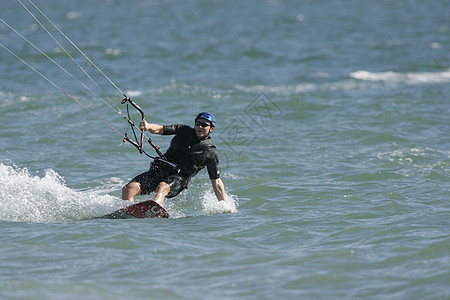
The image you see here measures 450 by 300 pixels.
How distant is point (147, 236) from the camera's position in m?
8.23

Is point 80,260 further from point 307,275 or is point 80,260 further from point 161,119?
point 161,119

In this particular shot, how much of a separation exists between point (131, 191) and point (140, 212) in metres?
0.49

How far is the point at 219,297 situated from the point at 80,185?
5.81 meters

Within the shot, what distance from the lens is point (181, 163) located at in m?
9.77

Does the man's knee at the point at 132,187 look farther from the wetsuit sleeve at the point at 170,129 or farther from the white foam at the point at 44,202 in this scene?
the wetsuit sleeve at the point at 170,129

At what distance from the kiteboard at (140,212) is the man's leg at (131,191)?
33 centimetres

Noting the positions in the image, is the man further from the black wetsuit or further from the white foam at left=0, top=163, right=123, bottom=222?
the white foam at left=0, top=163, right=123, bottom=222

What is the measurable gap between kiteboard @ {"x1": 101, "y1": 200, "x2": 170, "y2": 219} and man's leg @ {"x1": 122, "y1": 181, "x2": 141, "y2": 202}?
33 centimetres

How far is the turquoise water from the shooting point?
696 centimetres

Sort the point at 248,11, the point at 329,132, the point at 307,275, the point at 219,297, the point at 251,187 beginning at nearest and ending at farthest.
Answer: the point at 219,297 < the point at 307,275 < the point at 251,187 < the point at 329,132 < the point at 248,11

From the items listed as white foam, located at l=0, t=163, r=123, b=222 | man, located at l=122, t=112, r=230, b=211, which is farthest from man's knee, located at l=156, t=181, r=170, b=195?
white foam, located at l=0, t=163, r=123, b=222

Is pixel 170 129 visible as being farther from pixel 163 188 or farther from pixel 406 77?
pixel 406 77

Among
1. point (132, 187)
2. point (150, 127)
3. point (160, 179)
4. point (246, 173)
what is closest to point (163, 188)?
point (160, 179)

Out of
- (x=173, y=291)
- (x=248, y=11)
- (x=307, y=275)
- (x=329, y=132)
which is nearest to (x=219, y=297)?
(x=173, y=291)
